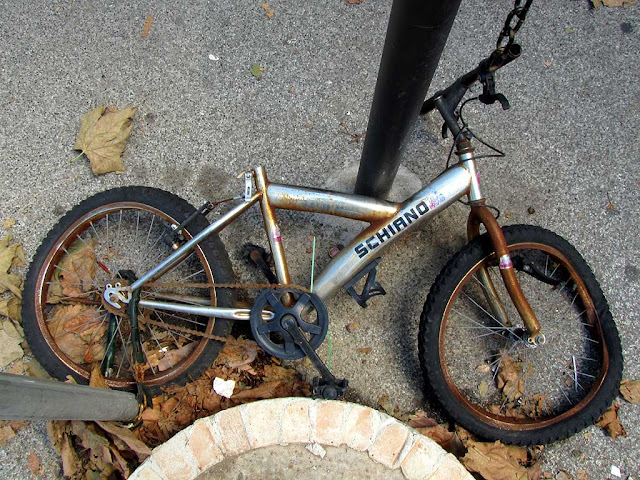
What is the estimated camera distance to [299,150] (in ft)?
10.8

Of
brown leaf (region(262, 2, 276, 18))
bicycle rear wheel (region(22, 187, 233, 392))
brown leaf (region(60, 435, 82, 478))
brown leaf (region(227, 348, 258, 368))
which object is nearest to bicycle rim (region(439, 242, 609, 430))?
brown leaf (region(227, 348, 258, 368))

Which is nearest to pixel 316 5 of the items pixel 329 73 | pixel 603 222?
pixel 329 73

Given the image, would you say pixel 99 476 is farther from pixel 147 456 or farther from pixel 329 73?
pixel 329 73

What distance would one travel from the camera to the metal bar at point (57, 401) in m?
1.76

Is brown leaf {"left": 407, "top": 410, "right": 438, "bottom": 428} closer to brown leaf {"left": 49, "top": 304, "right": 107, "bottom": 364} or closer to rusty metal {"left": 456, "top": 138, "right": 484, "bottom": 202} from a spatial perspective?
rusty metal {"left": 456, "top": 138, "right": 484, "bottom": 202}

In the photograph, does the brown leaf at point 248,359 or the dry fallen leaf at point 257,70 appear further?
the dry fallen leaf at point 257,70

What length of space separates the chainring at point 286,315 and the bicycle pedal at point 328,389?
0.18m

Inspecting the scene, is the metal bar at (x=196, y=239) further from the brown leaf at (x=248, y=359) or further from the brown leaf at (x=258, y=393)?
the brown leaf at (x=258, y=393)

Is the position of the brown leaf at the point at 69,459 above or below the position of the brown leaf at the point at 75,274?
below

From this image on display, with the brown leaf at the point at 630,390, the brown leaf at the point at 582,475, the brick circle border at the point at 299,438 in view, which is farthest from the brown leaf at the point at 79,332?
the brown leaf at the point at 630,390

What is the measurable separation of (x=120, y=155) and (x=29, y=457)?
6.13 feet

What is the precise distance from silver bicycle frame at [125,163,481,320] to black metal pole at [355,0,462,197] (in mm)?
237

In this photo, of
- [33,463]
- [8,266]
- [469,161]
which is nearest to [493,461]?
[469,161]

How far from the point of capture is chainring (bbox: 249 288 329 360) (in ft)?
8.16
